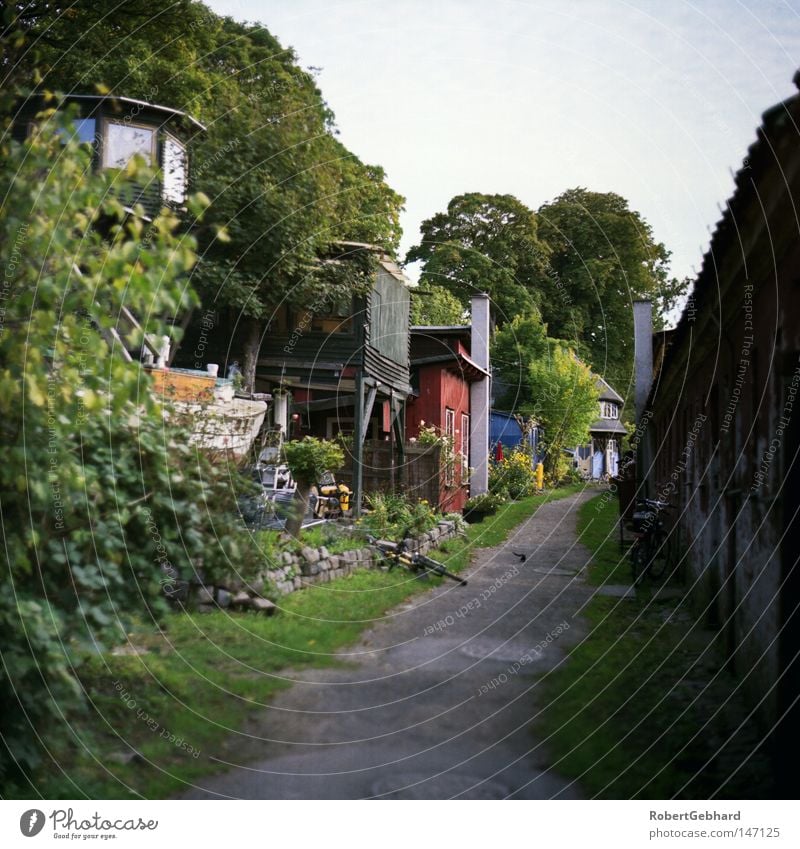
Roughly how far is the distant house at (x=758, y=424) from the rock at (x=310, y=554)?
2.47 meters

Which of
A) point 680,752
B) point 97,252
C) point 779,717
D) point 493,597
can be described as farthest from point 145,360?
point 779,717

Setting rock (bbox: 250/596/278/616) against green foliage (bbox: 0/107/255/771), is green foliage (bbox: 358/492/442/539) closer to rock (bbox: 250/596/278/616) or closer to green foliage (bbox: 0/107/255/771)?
rock (bbox: 250/596/278/616)

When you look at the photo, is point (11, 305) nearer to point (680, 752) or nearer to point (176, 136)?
point (176, 136)

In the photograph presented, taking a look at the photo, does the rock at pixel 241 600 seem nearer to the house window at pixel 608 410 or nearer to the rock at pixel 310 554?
the rock at pixel 310 554

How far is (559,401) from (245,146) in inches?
175

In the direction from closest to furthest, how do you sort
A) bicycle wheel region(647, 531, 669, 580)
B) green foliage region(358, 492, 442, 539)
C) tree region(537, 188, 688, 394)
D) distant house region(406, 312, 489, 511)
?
tree region(537, 188, 688, 394)
green foliage region(358, 492, 442, 539)
bicycle wheel region(647, 531, 669, 580)
distant house region(406, 312, 489, 511)

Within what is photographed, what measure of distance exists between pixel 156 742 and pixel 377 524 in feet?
11.6

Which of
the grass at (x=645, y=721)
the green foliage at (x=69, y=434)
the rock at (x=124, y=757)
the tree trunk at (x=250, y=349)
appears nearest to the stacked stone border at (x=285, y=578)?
the green foliage at (x=69, y=434)

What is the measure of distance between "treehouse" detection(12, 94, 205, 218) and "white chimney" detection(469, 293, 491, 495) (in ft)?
7.59

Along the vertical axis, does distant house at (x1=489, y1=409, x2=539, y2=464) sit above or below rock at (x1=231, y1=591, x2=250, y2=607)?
above

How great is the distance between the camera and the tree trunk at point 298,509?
520 centimetres

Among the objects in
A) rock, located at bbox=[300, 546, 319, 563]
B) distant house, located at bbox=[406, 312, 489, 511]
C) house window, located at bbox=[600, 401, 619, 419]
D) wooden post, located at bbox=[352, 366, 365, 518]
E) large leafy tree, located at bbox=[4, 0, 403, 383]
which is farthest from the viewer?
distant house, located at bbox=[406, 312, 489, 511]

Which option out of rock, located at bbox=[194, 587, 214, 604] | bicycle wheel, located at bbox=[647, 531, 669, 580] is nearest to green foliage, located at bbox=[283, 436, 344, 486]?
rock, located at bbox=[194, 587, 214, 604]

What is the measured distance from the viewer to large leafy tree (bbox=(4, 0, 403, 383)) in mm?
4223
